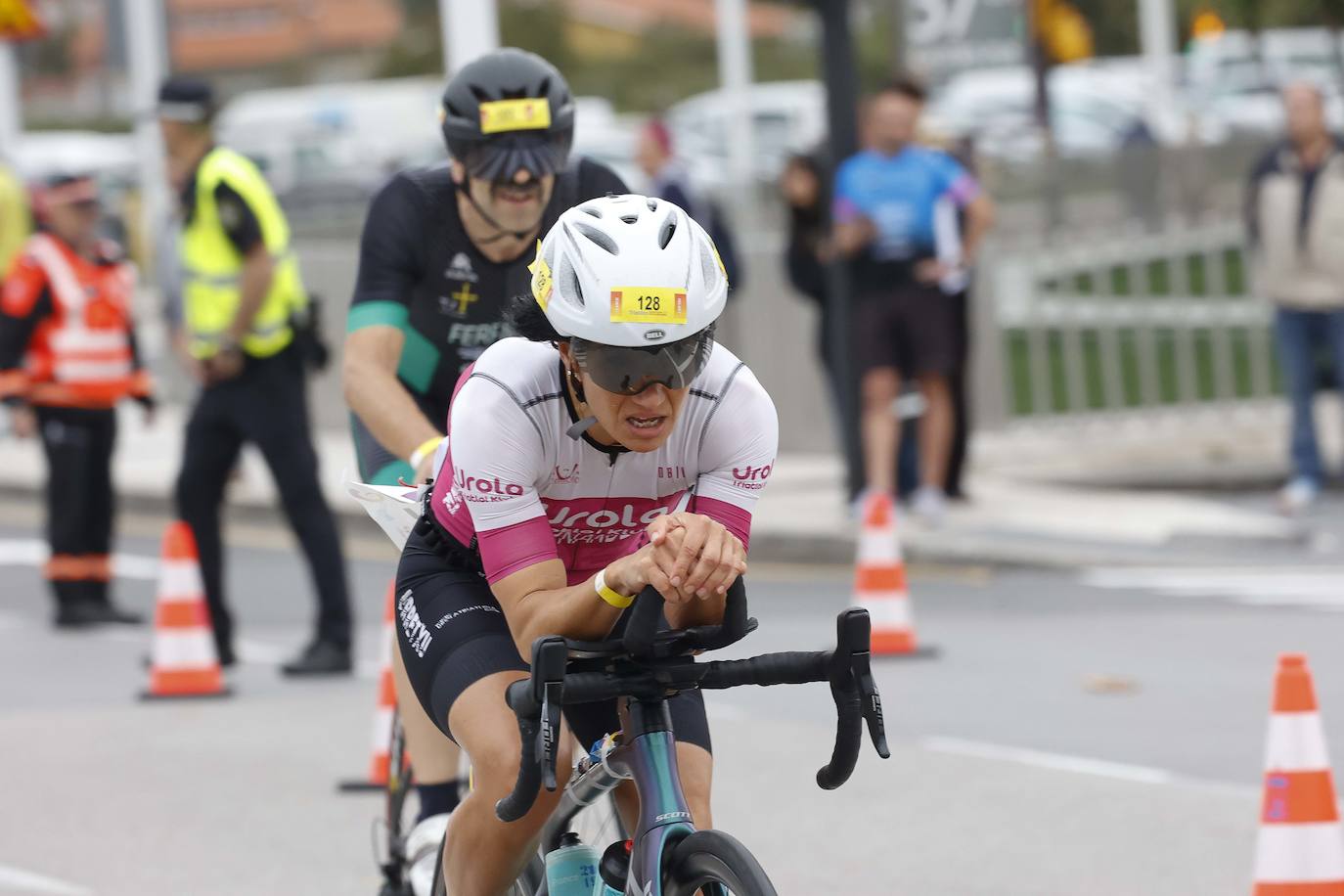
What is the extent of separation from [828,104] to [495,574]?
8.77m

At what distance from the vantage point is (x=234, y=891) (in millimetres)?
6535

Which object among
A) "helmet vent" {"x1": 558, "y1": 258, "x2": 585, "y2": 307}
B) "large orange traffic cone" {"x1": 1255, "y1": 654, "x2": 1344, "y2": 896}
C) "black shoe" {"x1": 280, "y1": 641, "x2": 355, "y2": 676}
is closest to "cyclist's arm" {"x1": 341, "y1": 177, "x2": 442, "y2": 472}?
"helmet vent" {"x1": 558, "y1": 258, "x2": 585, "y2": 307}

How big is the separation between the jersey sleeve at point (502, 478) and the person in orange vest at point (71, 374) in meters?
7.31

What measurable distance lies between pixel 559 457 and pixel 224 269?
553 centimetres

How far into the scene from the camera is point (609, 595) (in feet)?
13.2

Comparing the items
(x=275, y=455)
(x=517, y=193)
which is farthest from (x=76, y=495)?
(x=517, y=193)

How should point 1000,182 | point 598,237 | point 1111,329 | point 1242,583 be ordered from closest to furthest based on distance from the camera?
point 598,237 → point 1242,583 → point 1111,329 → point 1000,182

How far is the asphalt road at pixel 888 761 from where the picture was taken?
21.8 feet

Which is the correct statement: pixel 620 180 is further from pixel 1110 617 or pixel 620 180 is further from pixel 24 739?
pixel 1110 617

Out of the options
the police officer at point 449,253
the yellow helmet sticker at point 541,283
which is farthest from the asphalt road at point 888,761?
the yellow helmet sticker at point 541,283

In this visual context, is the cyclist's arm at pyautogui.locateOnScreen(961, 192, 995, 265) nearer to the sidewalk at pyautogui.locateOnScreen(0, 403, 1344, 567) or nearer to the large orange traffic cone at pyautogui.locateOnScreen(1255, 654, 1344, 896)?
the sidewalk at pyautogui.locateOnScreen(0, 403, 1344, 567)

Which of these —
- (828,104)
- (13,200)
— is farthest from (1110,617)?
(13,200)

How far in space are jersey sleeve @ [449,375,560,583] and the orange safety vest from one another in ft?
24.2

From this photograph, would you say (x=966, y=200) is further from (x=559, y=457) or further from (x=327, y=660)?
(x=559, y=457)
